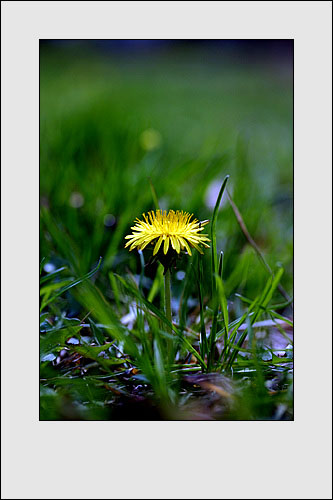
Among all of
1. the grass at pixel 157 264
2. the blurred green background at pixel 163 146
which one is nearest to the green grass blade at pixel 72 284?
the grass at pixel 157 264

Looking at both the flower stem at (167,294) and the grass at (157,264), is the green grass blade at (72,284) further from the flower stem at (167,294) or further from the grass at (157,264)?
the flower stem at (167,294)

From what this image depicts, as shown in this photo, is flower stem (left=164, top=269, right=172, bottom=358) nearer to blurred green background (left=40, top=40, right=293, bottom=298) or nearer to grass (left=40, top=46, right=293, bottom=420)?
grass (left=40, top=46, right=293, bottom=420)

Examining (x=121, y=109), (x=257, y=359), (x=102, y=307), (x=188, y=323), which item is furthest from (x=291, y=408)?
(x=121, y=109)

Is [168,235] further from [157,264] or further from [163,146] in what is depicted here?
[163,146]

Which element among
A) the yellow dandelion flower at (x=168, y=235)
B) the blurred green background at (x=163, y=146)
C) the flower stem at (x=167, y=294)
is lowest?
the flower stem at (x=167, y=294)

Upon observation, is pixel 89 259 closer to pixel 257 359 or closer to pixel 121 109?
pixel 257 359

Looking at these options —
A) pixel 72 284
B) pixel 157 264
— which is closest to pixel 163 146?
pixel 157 264

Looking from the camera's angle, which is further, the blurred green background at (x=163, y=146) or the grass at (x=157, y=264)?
the blurred green background at (x=163, y=146)
